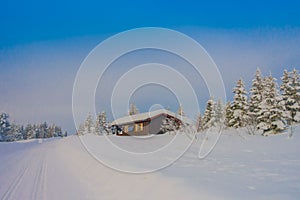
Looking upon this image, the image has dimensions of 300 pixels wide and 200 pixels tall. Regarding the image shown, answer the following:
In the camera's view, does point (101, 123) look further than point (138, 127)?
Yes

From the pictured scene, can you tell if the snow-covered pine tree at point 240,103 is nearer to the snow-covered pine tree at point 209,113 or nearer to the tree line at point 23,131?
the snow-covered pine tree at point 209,113

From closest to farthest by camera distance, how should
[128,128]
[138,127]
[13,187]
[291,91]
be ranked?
[13,187]
[291,91]
[138,127]
[128,128]

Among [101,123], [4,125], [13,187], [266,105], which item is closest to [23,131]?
[4,125]

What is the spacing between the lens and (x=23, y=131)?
8425 centimetres

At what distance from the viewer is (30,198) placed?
5062 millimetres

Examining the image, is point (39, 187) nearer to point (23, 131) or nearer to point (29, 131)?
point (29, 131)

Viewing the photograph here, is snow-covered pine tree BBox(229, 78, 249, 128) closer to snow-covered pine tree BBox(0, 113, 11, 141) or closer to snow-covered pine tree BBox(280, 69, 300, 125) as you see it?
snow-covered pine tree BBox(280, 69, 300, 125)

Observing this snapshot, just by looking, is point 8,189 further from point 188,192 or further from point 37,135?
point 37,135

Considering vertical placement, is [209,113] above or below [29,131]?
above

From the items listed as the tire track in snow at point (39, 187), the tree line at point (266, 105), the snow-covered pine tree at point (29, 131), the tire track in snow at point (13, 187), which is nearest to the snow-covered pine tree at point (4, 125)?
the snow-covered pine tree at point (29, 131)

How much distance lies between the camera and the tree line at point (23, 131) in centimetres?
5262

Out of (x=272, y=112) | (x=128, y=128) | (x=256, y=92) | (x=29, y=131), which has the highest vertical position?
(x=256, y=92)

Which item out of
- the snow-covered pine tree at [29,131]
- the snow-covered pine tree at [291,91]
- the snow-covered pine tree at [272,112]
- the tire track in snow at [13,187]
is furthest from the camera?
the snow-covered pine tree at [29,131]

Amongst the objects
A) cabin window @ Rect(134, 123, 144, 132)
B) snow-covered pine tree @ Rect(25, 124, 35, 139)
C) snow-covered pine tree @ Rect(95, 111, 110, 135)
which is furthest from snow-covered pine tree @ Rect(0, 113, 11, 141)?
cabin window @ Rect(134, 123, 144, 132)
